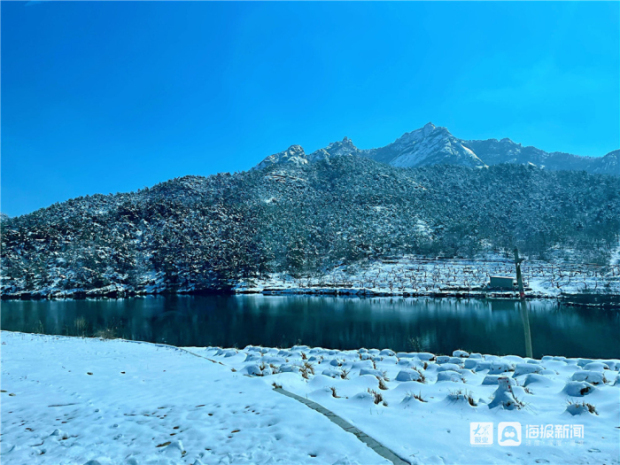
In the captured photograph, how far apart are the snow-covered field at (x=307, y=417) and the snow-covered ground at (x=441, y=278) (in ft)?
172

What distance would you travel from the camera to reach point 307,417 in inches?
219

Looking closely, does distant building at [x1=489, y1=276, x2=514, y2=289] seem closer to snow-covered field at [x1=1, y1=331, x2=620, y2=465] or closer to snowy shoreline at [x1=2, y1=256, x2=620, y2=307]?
snow-covered field at [x1=1, y1=331, x2=620, y2=465]

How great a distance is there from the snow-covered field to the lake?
10.5 metres

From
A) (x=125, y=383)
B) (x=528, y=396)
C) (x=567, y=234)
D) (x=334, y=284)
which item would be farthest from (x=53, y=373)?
(x=567, y=234)

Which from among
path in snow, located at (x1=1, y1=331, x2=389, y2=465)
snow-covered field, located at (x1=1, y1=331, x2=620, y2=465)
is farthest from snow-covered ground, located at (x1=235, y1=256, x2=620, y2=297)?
path in snow, located at (x1=1, y1=331, x2=389, y2=465)

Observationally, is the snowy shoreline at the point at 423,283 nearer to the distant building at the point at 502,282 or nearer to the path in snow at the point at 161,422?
the distant building at the point at 502,282

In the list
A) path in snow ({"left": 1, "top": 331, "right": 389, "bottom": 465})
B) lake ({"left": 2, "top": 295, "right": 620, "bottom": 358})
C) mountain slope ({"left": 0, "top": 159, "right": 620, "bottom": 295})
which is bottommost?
lake ({"left": 2, "top": 295, "right": 620, "bottom": 358})

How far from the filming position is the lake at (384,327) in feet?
80.5

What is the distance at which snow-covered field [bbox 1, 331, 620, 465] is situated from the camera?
4.44 m

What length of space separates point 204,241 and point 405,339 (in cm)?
8721

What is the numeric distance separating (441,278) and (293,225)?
2191 inches

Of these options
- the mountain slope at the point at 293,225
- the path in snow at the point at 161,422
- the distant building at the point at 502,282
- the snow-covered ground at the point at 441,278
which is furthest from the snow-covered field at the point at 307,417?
the mountain slope at the point at 293,225

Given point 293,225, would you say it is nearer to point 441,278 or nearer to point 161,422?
point 441,278

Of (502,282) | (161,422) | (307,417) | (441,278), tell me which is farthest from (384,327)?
(441,278)
